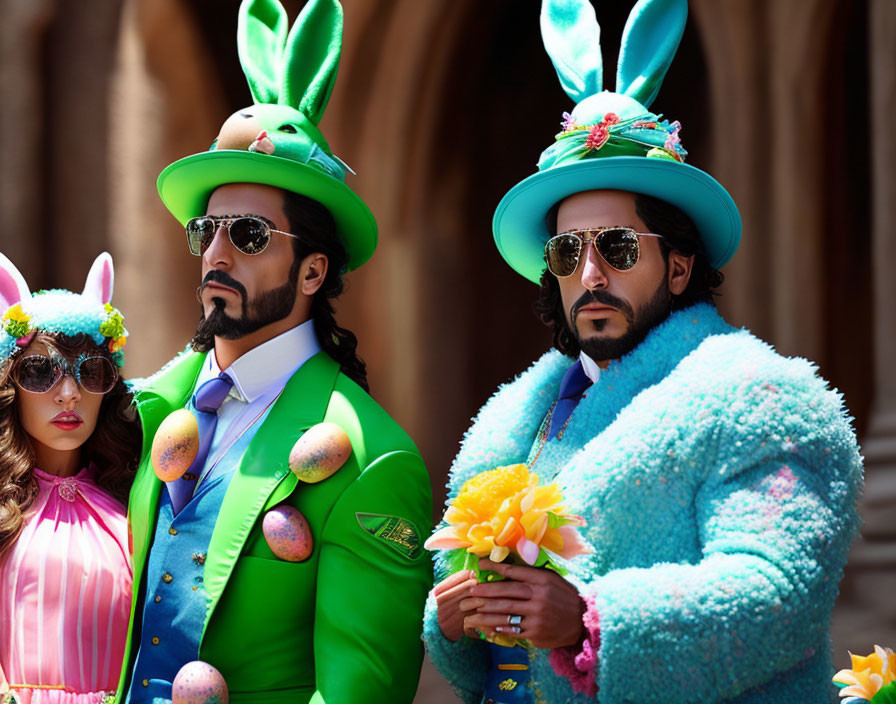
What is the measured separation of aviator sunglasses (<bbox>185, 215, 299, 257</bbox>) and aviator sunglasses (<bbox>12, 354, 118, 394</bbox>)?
425 millimetres

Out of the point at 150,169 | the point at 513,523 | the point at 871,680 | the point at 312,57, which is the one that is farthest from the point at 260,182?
the point at 150,169

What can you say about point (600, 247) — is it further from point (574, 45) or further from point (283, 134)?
point (283, 134)

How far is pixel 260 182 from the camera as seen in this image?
291cm

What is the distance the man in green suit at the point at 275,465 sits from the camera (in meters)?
2.62

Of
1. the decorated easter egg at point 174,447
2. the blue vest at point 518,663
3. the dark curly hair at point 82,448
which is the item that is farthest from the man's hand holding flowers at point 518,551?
the dark curly hair at point 82,448

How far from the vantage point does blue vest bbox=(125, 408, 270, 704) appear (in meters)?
2.65

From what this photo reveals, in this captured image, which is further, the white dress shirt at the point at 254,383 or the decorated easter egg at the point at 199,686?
the white dress shirt at the point at 254,383

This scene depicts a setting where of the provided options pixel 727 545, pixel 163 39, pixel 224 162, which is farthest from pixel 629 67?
pixel 163 39

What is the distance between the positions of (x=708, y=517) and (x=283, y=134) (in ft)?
4.50

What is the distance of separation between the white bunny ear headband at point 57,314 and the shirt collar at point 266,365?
0.38m

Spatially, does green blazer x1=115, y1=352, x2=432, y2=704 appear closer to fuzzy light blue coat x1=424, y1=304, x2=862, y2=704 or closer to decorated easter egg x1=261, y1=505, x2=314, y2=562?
decorated easter egg x1=261, y1=505, x2=314, y2=562

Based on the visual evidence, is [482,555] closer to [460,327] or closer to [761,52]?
[761,52]

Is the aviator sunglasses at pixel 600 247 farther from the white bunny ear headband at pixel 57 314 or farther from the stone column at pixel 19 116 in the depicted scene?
the stone column at pixel 19 116

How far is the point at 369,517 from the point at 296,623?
28 cm
